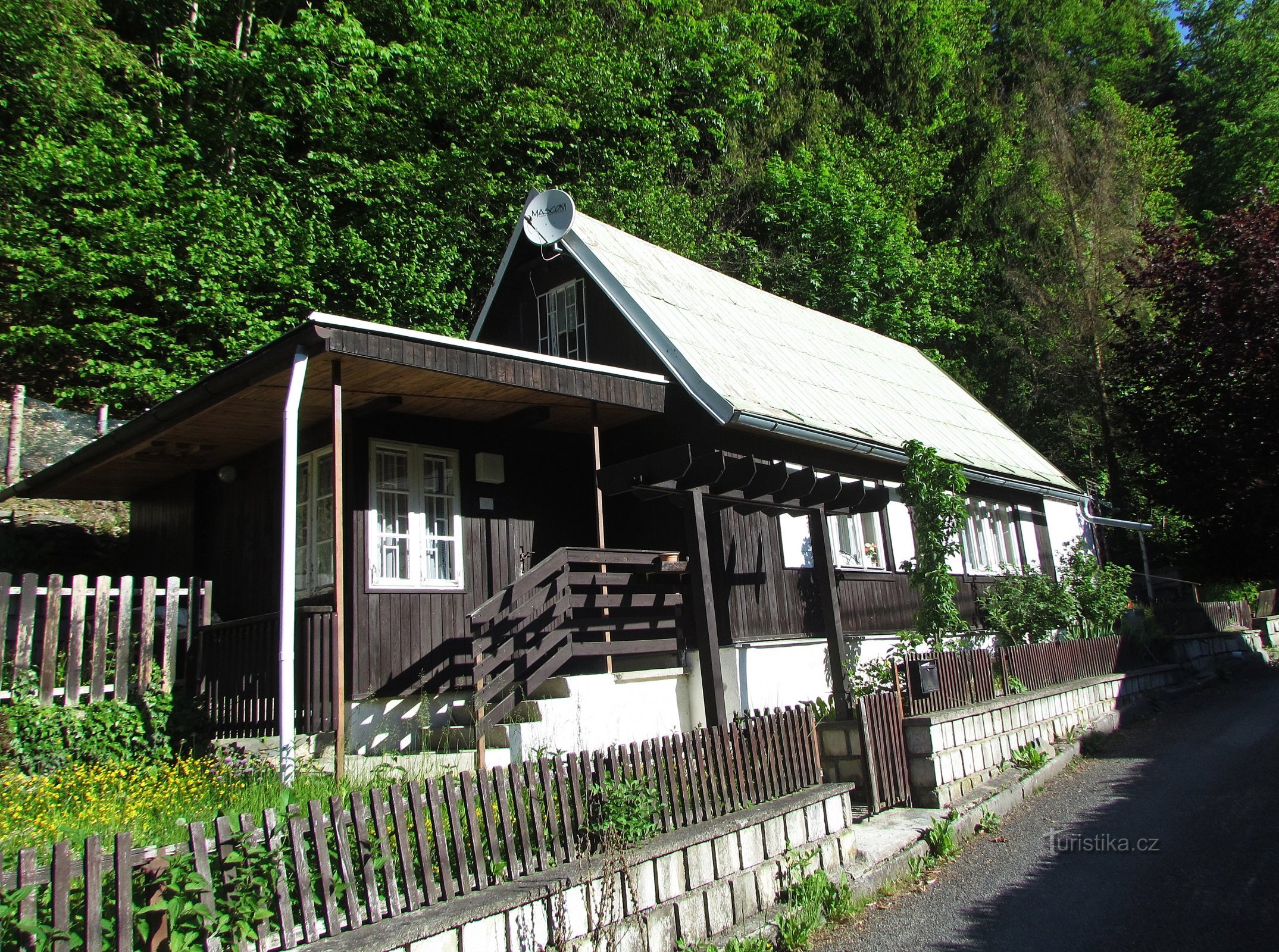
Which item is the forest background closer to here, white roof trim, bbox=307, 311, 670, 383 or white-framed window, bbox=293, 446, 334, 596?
white-framed window, bbox=293, 446, 334, 596

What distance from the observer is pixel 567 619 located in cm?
985

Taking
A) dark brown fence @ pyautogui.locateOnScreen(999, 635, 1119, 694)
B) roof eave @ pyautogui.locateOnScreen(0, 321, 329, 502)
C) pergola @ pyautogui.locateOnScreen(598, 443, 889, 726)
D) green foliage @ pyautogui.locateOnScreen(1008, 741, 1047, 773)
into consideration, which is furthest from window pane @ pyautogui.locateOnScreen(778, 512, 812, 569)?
roof eave @ pyautogui.locateOnScreen(0, 321, 329, 502)

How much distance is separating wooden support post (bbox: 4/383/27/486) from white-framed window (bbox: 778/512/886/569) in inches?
534

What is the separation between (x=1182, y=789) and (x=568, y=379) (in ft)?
23.1

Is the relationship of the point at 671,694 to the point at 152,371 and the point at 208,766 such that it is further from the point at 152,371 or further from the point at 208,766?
the point at 152,371

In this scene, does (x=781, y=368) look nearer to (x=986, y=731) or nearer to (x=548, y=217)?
(x=548, y=217)

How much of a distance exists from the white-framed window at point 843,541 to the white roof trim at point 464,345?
275 centimetres

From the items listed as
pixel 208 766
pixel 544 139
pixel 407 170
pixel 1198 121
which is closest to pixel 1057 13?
pixel 1198 121

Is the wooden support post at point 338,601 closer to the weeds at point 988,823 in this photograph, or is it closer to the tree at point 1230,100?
the weeds at point 988,823

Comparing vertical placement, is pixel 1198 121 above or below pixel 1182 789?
above

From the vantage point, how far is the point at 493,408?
35.1ft

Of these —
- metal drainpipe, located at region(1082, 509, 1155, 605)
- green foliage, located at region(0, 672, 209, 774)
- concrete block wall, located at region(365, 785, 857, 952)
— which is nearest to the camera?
concrete block wall, located at region(365, 785, 857, 952)

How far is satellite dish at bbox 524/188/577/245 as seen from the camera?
13305mm

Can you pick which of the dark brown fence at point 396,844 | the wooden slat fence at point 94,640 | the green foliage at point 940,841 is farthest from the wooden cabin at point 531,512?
the dark brown fence at point 396,844
